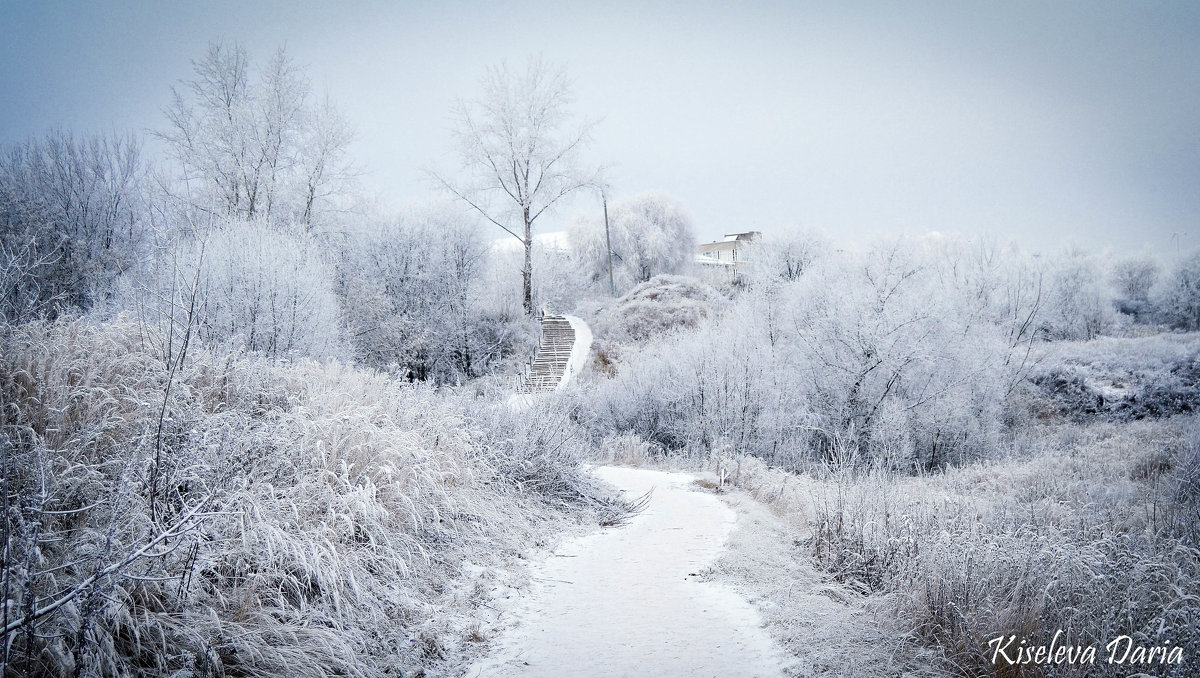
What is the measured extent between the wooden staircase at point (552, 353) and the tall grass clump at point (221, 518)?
12.7 metres

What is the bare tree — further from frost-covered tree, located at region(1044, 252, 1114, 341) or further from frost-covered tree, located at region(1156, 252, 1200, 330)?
frost-covered tree, located at region(1156, 252, 1200, 330)

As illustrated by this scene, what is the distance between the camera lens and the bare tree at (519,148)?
2672 cm

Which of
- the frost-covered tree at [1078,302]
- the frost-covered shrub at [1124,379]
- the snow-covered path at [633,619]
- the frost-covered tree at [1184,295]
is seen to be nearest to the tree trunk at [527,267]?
the snow-covered path at [633,619]

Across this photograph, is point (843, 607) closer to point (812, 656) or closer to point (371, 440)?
point (812, 656)

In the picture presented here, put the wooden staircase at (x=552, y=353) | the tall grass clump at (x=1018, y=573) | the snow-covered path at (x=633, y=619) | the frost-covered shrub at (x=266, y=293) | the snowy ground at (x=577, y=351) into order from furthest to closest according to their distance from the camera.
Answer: the wooden staircase at (x=552, y=353), the snowy ground at (x=577, y=351), the frost-covered shrub at (x=266, y=293), the snow-covered path at (x=633, y=619), the tall grass clump at (x=1018, y=573)

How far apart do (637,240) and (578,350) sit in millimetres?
21014

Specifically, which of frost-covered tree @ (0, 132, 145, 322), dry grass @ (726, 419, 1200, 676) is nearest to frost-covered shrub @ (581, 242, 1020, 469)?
dry grass @ (726, 419, 1200, 676)

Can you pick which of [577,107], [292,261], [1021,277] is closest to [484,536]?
[292,261]

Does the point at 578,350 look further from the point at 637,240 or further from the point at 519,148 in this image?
the point at 637,240

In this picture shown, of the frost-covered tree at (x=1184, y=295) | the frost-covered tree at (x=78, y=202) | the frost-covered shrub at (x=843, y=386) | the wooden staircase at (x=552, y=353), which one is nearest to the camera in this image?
the frost-covered shrub at (x=843, y=386)

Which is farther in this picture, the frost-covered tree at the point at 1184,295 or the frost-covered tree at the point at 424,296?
the frost-covered tree at the point at 1184,295

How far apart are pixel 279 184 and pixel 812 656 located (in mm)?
23581

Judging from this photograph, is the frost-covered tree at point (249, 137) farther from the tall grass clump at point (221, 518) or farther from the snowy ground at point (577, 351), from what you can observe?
the tall grass clump at point (221, 518)

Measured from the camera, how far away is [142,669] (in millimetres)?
2498
